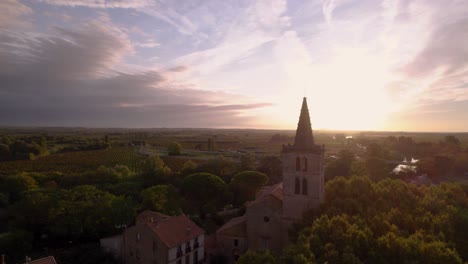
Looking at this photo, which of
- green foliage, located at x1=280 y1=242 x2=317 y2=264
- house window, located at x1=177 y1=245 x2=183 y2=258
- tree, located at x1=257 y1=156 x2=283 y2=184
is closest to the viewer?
green foliage, located at x1=280 y1=242 x2=317 y2=264

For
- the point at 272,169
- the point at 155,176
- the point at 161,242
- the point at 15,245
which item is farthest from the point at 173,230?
the point at 272,169

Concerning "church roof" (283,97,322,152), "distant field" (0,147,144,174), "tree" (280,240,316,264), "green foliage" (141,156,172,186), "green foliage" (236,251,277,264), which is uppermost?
"church roof" (283,97,322,152)

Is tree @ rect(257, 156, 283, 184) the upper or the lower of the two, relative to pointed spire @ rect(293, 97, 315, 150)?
lower

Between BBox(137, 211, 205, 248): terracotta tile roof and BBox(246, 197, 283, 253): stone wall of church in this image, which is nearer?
BBox(137, 211, 205, 248): terracotta tile roof

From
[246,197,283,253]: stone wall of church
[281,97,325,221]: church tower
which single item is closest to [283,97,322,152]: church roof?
[281,97,325,221]: church tower

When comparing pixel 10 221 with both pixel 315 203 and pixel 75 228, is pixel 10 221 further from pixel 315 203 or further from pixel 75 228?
pixel 315 203

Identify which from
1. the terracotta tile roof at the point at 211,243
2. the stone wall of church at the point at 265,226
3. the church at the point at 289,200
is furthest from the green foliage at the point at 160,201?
the stone wall of church at the point at 265,226

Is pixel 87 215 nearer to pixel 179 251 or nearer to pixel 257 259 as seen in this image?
pixel 179 251

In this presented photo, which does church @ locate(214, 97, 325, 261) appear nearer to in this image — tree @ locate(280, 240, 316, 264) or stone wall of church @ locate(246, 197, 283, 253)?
stone wall of church @ locate(246, 197, 283, 253)

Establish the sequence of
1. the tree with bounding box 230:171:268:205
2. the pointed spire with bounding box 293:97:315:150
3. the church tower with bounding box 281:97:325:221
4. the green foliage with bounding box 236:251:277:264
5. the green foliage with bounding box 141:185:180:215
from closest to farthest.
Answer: the green foliage with bounding box 236:251:277:264, the church tower with bounding box 281:97:325:221, the pointed spire with bounding box 293:97:315:150, the green foliage with bounding box 141:185:180:215, the tree with bounding box 230:171:268:205
